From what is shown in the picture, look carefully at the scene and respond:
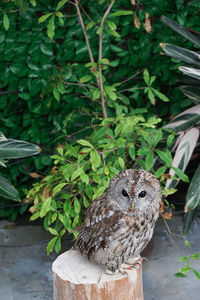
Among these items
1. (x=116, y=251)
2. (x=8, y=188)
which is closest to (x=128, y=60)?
(x=8, y=188)

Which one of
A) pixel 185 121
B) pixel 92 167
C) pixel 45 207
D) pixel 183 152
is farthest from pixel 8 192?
pixel 185 121

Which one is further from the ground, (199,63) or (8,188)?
(199,63)

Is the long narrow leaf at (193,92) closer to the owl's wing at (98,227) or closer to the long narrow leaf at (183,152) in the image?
the long narrow leaf at (183,152)

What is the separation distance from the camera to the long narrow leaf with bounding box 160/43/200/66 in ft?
9.49

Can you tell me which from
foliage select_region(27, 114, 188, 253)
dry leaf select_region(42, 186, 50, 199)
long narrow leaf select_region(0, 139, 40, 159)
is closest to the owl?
foliage select_region(27, 114, 188, 253)

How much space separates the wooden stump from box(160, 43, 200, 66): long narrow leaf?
148 cm

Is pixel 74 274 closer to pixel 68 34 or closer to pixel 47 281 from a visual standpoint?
pixel 47 281

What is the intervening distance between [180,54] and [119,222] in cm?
146

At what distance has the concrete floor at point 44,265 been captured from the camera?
2803 millimetres

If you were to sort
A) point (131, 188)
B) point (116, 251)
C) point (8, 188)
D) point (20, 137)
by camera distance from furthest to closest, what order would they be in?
point (20, 137) < point (8, 188) < point (116, 251) < point (131, 188)

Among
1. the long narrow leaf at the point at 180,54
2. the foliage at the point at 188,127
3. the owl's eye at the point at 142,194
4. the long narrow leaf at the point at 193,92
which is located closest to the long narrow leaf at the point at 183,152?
the foliage at the point at 188,127

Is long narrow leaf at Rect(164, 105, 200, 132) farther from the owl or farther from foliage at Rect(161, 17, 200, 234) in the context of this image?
the owl

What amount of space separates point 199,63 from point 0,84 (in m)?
1.55

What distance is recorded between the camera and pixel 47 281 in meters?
2.92
